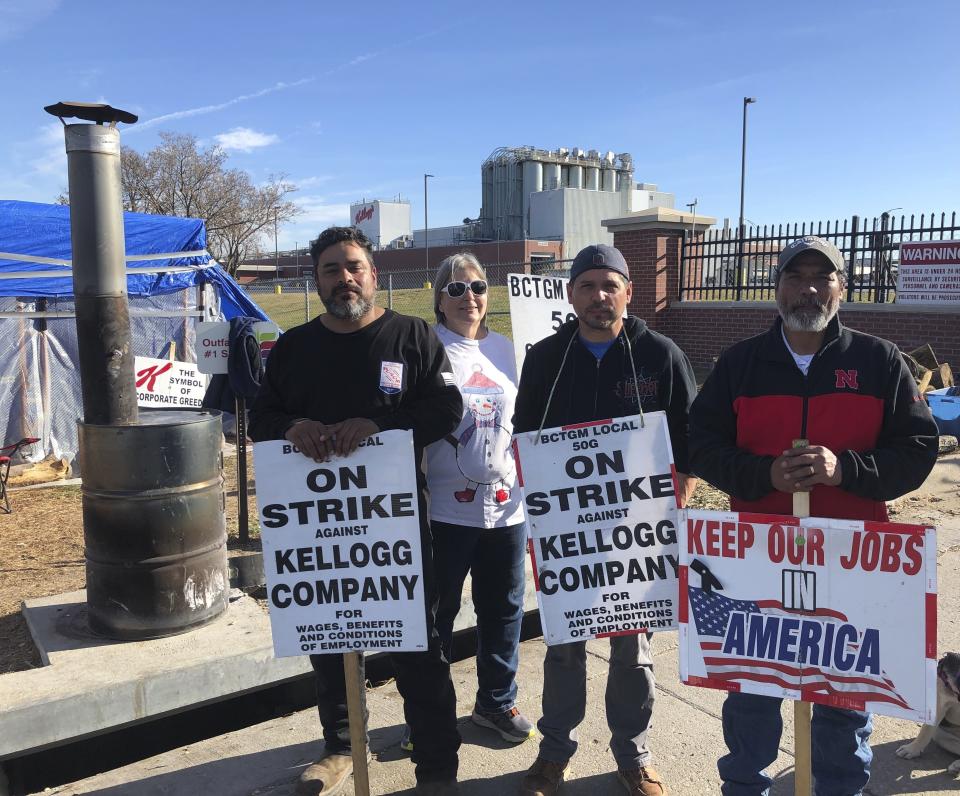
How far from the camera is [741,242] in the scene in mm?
14109

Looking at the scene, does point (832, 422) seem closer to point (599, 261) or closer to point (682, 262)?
point (599, 261)

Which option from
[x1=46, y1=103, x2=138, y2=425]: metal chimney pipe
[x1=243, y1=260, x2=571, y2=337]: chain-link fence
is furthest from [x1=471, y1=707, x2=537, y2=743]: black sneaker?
[x1=243, y1=260, x2=571, y2=337]: chain-link fence

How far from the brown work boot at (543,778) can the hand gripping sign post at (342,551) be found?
0.77 meters

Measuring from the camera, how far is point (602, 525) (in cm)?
282

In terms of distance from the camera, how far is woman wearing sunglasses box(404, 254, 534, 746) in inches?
126

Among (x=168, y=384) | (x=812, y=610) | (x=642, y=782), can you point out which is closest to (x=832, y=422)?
(x=812, y=610)

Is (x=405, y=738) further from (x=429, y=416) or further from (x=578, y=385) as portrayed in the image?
(x=578, y=385)

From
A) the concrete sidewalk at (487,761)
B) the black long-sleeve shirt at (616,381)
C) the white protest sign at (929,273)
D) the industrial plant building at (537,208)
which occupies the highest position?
the industrial plant building at (537,208)

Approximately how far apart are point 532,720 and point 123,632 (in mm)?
2126

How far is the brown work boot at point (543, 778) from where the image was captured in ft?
9.91

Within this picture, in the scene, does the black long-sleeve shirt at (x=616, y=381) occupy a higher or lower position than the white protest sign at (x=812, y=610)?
higher

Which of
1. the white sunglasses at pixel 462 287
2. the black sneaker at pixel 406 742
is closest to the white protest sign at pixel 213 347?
the white sunglasses at pixel 462 287

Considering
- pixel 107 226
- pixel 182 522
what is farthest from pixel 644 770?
pixel 107 226

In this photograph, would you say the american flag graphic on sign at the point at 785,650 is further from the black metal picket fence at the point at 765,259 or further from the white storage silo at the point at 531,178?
the white storage silo at the point at 531,178
